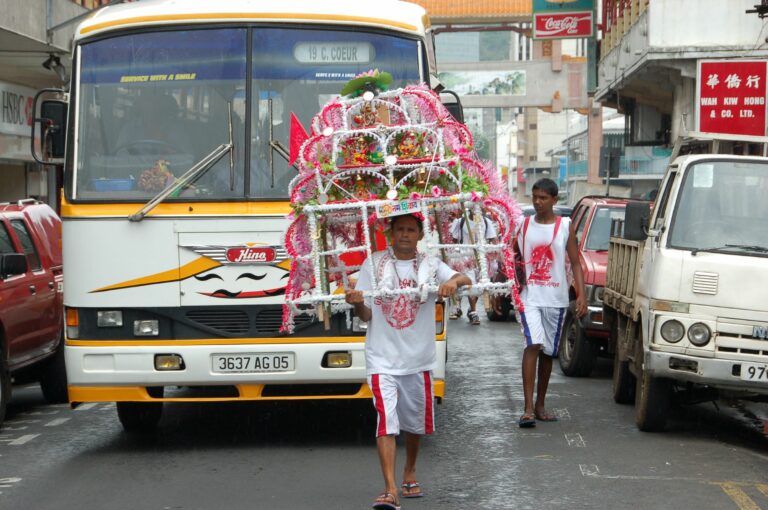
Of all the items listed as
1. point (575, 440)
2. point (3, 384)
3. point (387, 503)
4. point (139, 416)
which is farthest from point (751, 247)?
point (3, 384)

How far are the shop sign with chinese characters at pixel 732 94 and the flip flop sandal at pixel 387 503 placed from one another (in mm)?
10449

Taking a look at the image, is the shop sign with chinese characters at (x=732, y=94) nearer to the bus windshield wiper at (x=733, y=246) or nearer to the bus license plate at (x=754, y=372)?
the bus windshield wiper at (x=733, y=246)

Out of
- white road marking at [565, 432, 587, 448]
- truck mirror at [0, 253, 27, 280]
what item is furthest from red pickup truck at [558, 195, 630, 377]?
truck mirror at [0, 253, 27, 280]

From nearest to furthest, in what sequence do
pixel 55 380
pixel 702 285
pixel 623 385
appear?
pixel 702 285
pixel 623 385
pixel 55 380

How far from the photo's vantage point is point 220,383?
9070mm

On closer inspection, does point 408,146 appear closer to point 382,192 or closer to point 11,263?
point 382,192

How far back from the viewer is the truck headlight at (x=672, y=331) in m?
9.34

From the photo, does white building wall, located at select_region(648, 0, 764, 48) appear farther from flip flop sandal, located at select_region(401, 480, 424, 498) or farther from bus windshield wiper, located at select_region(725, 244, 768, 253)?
flip flop sandal, located at select_region(401, 480, 424, 498)

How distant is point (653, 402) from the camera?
9.97 metres

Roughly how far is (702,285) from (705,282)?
29 millimetres

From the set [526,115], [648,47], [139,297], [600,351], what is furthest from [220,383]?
[526,115]

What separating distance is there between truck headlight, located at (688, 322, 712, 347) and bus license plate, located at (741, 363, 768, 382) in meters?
0.30

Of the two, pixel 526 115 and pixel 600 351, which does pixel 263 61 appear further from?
pixel 526 115

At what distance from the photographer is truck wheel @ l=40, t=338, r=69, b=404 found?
13.0 m
